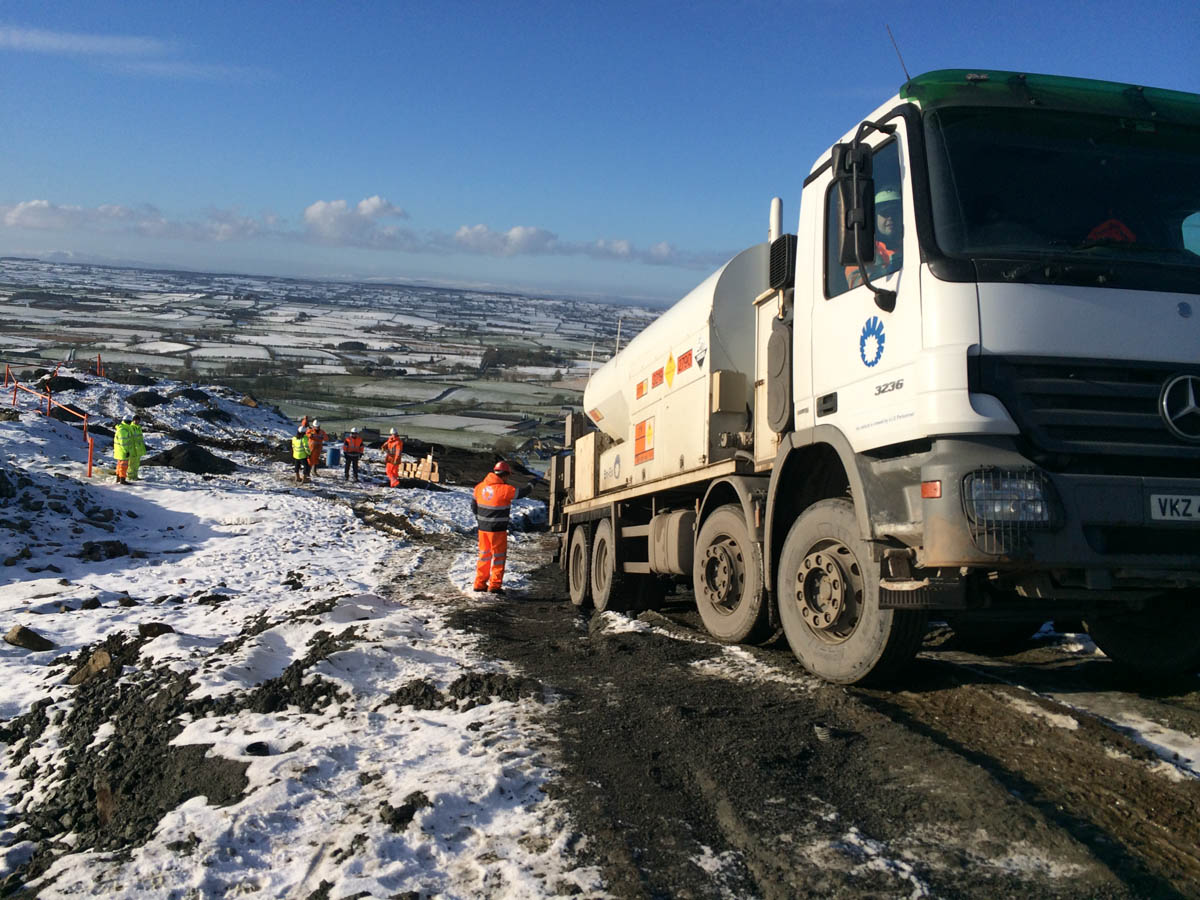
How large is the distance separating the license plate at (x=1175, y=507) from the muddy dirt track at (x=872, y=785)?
3.49ft

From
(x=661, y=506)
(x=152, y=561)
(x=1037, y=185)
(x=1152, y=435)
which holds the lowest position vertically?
(x=152, y=561)

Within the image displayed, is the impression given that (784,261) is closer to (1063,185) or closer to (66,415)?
(1063,185)

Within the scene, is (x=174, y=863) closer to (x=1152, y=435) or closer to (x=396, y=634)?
(x=396, y=634)

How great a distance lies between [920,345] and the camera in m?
4.47

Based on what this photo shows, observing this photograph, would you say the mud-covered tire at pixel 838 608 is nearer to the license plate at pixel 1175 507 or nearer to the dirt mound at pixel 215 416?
the license plate at pixel 1175 507

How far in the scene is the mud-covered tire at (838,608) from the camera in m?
4.86

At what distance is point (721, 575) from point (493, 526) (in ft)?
15.0

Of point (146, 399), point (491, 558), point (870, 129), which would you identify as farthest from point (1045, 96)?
point (146, 399)

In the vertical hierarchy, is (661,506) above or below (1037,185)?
below

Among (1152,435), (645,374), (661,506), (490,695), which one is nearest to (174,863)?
(490,695)

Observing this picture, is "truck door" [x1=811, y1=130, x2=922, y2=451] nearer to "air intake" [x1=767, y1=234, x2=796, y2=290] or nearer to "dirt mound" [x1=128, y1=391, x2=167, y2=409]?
"air intake" [x1=767, y1=234, x2=796, y2=290]

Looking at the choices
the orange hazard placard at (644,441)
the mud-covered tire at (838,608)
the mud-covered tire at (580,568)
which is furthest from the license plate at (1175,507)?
the mud-covered tire at (580,568)

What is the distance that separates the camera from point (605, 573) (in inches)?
397

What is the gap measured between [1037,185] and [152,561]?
1260 cm
